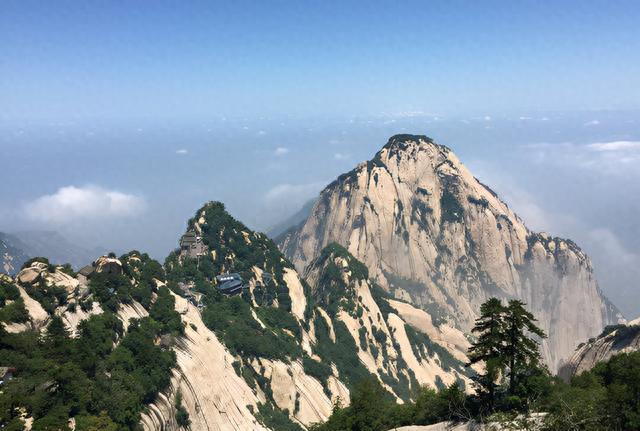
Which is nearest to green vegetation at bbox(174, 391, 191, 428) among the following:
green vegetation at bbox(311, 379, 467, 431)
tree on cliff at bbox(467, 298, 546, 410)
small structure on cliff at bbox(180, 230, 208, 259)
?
green vegetation at bbox(311, 379, 467, 431)

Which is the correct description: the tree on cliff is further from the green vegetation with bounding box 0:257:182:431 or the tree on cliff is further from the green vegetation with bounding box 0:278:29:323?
the green vegetation with bounding box 0:278:29:323

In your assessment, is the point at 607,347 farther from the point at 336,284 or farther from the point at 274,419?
the point at 336,284

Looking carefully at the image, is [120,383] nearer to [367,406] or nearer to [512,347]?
[367,406]

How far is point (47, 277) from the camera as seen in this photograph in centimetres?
6128

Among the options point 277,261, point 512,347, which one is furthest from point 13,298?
point 277,261

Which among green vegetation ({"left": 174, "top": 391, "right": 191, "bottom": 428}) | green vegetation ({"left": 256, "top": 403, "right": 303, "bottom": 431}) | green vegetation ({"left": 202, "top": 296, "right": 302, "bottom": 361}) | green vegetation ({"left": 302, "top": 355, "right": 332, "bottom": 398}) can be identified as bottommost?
green vegetation ({"left": 302, "top": 355, "right": 332, "bottom": 398})

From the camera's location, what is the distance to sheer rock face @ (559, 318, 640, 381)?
62.7 metres

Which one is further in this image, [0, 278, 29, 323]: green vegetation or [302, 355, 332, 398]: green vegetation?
[302, 355, 332, 398]: green vegetation

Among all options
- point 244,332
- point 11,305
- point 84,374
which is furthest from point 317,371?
point 11,305

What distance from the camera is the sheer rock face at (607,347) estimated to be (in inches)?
2469

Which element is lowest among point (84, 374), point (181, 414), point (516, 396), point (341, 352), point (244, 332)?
point (341, 352)

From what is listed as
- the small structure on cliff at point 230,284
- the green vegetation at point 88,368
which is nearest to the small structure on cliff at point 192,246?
the small structure on cliff at point 230,284

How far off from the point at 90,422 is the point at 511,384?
36654mm

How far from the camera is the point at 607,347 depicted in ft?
213
